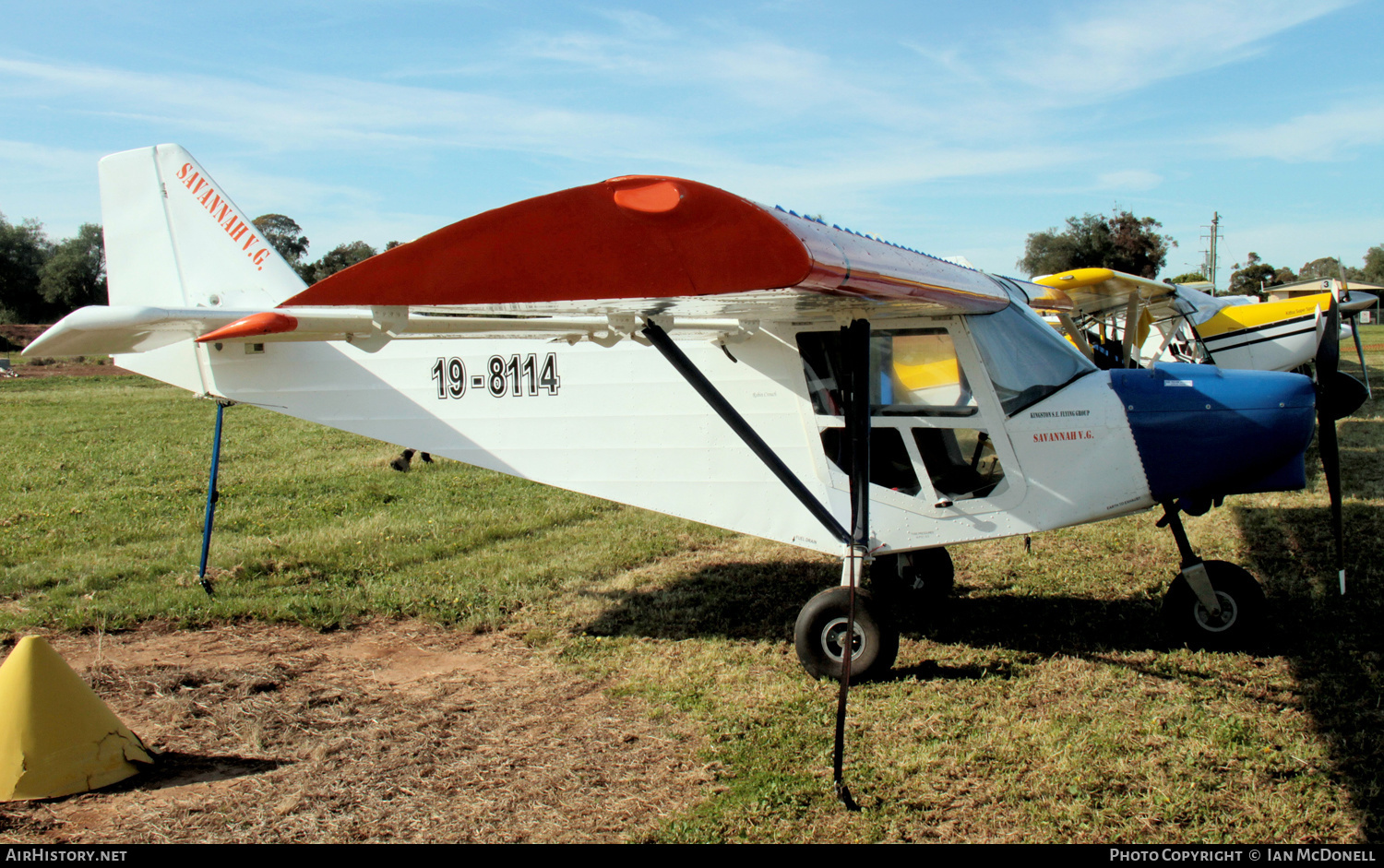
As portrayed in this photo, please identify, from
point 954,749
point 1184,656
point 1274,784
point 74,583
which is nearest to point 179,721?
point 74,583

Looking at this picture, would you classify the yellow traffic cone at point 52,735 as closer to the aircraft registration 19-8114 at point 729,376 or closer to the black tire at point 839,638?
the aircraft registration 19-8114 at point 729,376

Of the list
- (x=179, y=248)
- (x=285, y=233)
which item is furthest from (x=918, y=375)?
(x=285, y=233)

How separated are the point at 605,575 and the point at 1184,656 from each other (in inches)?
160

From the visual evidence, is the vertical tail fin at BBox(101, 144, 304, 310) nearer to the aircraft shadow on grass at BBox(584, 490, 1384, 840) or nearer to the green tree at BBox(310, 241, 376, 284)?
the aircraft shadow on grass at BBox(584, 490, 1384, 840)

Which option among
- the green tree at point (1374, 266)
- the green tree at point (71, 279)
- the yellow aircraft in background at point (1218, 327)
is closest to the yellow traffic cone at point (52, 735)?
the yellow aircraft in background at point (1218, 327)

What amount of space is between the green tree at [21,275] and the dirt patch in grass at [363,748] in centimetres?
7178

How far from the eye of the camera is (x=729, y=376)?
17.2ft

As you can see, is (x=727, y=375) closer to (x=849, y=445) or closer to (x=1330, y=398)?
(x=849, y=445)

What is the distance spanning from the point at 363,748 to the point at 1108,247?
50363mm

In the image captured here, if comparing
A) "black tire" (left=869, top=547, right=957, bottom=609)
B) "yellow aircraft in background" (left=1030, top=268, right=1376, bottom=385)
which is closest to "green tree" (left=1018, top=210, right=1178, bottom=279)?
"yellow aircraft in background" (left=1030, top=268, right=1376, bottom=385)

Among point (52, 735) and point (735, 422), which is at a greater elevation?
point (735, 422)

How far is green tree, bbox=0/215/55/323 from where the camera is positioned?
203ft

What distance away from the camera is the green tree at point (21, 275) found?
61.9 meters

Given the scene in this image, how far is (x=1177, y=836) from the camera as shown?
3.16 meters
